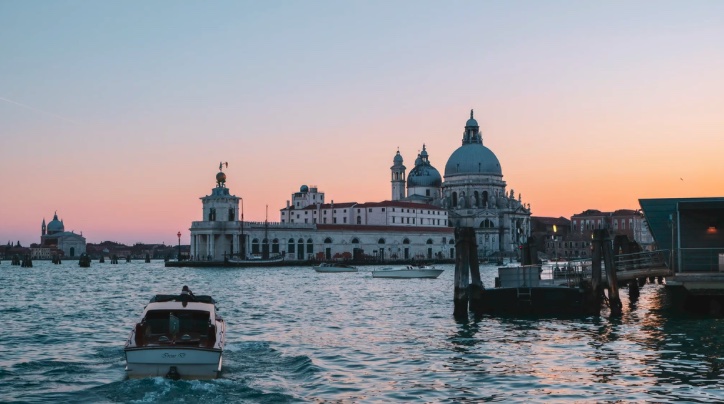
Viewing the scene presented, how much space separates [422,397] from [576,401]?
10.4 ft

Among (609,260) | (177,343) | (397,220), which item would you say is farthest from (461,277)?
(397,220)

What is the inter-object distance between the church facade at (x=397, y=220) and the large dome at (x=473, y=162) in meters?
0.20

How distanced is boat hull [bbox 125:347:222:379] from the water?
23 cm

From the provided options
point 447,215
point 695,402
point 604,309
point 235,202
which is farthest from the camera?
point 447,215

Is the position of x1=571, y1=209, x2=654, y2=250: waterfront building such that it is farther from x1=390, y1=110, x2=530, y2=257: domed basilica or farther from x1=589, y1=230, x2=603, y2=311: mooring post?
x1=589, y1=230, x2=603, y2=311: mooring post

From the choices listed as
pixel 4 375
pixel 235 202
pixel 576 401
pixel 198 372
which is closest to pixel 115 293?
pixel 4 375

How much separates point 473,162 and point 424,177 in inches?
614

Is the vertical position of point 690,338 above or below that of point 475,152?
below

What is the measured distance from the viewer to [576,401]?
16.9m

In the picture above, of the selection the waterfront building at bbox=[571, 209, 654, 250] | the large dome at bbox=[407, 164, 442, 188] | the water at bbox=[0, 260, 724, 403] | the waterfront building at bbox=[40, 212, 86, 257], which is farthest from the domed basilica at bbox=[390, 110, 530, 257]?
the water at bbox=[0, 260, 724, 403]

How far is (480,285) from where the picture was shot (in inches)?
1361

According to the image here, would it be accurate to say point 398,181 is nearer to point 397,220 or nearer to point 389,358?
point 397,220

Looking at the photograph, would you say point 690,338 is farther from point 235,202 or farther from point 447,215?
point 447,215

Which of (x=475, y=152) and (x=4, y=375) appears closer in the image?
(x=4, y=375)
